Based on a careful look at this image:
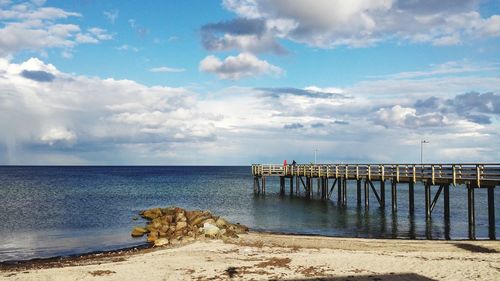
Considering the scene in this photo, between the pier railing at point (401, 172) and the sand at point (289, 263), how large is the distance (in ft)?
23.4

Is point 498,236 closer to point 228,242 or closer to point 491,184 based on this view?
point 491,184

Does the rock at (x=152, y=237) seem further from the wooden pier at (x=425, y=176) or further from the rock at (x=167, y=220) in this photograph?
the wooden pier at (x=425, y=176)

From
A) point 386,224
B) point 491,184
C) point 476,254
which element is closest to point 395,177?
point 386,224

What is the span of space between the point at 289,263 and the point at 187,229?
1206cm

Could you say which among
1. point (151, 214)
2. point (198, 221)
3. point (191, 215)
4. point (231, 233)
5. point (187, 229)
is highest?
point (191, 215)

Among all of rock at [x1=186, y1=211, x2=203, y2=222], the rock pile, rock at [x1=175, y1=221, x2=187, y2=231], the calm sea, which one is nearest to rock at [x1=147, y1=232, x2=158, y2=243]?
the rock pile

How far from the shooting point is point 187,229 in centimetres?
2753

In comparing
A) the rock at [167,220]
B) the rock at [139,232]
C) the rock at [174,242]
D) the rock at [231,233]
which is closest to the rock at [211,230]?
the rock at [231,233]

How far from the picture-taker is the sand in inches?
585

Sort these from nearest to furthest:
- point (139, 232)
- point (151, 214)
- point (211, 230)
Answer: point (211, 230)
point (139, 232)
point (151, 214)

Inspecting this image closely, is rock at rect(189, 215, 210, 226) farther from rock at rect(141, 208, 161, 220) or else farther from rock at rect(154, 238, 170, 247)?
rock at rect(141, 208, 161, 220)

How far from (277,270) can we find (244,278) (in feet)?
5.00

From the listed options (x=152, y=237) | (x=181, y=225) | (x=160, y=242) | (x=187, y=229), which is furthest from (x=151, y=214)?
(x=160, y=242)

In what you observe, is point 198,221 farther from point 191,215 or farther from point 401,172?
point 401,172
